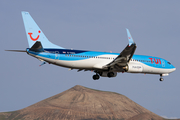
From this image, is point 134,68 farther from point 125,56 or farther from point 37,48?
point 37,48

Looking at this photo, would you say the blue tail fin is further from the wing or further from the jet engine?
the jet engine

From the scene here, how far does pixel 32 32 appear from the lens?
156 ft

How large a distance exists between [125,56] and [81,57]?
693 cm

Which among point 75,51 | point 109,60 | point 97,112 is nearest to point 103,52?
point 109,60

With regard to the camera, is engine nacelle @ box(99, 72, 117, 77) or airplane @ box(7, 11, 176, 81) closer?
airplane @ box(7, 11, 176, 81)

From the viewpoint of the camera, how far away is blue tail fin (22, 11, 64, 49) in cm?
4712

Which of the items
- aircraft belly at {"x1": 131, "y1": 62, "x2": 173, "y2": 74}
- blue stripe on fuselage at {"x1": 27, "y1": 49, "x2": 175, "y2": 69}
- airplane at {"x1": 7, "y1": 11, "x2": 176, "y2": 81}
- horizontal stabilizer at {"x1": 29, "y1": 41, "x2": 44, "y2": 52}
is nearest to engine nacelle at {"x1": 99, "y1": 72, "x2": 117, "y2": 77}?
airplane at {"x1": 7, "y1": 11, "x2": 176, "y2": 81}

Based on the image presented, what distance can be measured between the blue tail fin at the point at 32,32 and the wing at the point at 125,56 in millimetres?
9689

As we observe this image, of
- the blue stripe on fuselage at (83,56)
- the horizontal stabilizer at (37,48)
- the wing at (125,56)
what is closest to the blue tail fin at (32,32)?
the horizontal stabilizer at (37,48)

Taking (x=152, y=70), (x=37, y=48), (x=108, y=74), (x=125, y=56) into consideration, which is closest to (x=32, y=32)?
(x=37, y=48)

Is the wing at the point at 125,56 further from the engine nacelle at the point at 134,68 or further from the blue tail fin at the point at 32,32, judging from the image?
the blue tail fin at the point at 32,32

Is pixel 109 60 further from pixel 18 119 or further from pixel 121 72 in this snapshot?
pixel 18 119

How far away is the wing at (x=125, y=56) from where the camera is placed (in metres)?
44.5

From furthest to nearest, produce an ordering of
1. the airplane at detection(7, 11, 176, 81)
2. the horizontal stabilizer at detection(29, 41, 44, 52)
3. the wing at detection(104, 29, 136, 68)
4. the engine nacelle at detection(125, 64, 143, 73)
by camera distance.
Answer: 1. the engine nacelle at detection(125, 64, 143, 73)
2. the airplane at detection(7, 11, 176, 81)
3. the wing at detection(104, 29, 136, 68)
4. the horizontal stabilizer at detection(29, 41, 44, 52)
